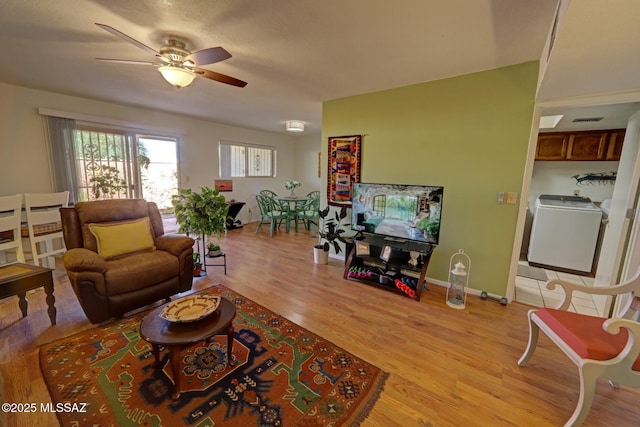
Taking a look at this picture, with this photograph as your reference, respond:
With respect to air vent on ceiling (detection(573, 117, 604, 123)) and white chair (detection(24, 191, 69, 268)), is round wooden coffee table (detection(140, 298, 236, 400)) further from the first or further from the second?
air vent on ceiling (detection(573, 117, 604, 123))

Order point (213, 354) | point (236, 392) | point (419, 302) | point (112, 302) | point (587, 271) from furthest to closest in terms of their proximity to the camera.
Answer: point (587, 271) → point (419, 302) → point (112, 302) → point (213, 354) → point (236, 392)

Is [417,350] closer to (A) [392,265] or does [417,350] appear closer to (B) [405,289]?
(B) [405,289]

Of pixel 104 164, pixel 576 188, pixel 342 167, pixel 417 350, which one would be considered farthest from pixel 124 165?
pixel 576 188

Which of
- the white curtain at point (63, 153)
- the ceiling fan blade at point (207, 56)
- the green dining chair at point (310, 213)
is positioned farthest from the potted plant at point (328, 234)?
the white curtain at point (63, 153)

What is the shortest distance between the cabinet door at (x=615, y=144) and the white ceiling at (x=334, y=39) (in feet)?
7.16

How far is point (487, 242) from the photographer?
2.80m

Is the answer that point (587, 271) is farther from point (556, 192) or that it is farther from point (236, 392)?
point (236, 392)

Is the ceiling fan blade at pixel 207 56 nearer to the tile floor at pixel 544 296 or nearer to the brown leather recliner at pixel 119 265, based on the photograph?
the brown leather recliner at pixel 119 265

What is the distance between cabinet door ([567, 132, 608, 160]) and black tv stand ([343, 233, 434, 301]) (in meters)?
2.98

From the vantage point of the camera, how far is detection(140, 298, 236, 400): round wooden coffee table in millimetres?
1412

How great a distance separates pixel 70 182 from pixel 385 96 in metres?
4.66

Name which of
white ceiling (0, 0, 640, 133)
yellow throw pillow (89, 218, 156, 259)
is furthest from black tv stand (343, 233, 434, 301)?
yellow throw pillow (89, 218, 156, 259)

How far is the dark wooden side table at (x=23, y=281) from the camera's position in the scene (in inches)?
75.8

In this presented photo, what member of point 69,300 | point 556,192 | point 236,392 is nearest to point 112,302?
point 69,300
